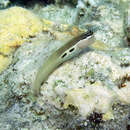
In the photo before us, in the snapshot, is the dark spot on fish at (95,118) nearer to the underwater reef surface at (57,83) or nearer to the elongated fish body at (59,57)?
the underwater reef surface at (57,83)

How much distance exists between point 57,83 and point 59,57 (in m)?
0.45

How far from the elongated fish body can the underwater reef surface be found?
0.30 feet

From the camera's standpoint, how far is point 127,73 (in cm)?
310

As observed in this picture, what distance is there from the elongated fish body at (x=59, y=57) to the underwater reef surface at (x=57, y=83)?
0.09 meters

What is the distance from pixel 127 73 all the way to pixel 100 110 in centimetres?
83

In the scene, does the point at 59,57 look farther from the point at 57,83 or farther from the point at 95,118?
the point at 95,118

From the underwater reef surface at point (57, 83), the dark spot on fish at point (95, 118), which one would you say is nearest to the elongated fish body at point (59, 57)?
the underwater reef surface at point (57, 83)

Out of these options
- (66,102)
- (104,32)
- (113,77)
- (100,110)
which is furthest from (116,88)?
(104,32)

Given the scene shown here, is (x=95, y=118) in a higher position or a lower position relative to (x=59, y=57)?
lower

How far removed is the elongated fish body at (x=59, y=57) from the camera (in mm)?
3154

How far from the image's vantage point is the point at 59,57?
125 inches

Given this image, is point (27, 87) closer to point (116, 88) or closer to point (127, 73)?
point (116, 88)

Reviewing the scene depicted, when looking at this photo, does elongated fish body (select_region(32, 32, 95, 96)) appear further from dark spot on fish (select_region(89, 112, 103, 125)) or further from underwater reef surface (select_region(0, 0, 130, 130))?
dark spot on fish (select_region(89, 112, 103, 125))

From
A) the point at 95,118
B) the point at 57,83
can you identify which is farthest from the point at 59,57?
the point at 95,118
